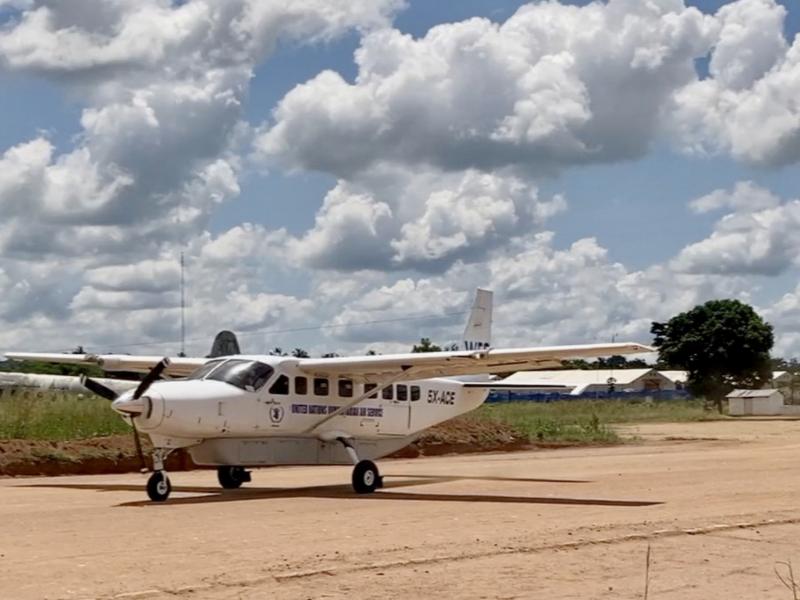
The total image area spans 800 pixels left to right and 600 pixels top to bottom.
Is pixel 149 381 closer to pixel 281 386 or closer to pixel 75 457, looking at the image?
pixel 281 386

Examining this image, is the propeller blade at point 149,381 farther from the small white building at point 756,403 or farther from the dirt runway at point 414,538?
the small white building at point 756,403

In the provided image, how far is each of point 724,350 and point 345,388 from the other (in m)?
76.0

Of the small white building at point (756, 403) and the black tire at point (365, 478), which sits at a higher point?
the small white building at point (756, 403)

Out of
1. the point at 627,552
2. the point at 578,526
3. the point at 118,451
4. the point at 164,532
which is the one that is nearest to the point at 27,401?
the point at 118,451

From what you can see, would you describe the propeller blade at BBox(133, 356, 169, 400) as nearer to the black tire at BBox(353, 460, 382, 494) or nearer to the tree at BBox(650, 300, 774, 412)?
the black tire at BBox(353, 460, 382, 494)

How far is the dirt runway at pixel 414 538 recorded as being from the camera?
34.4 ft

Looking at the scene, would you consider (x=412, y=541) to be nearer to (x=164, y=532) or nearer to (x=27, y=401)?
(x=164, y=532)

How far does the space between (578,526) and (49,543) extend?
6.27m

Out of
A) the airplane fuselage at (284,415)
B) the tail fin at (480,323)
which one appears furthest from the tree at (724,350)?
the airplane fuselage at (284,415)

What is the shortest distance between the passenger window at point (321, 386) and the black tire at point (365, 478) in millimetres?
1739

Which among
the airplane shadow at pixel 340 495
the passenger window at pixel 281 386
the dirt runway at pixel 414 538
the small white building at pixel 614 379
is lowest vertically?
the dirt runway at pixel 414 538

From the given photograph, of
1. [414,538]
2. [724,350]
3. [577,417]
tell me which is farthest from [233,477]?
[724,350]

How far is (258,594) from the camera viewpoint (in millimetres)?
10039

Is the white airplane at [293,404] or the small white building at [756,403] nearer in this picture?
the white airplane at [293,404]
